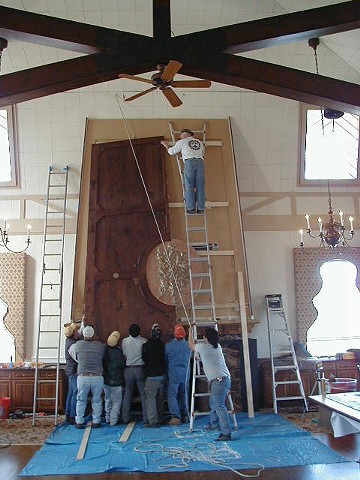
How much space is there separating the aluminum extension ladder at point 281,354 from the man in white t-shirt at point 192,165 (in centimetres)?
252

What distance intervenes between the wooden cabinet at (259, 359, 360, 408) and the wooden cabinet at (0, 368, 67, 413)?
3.36m

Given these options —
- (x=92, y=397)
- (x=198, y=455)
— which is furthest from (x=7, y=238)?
(x=198, y=455)

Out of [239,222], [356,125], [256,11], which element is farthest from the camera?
[356,125]

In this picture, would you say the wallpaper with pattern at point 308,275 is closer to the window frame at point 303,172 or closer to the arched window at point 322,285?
the arched window at point 322,285

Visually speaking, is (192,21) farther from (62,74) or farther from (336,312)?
(336,312)

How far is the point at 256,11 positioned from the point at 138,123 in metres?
2.79

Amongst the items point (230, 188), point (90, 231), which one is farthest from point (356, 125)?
point (90, 231)

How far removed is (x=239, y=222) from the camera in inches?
350

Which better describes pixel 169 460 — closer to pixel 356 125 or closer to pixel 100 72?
pixel 100 72

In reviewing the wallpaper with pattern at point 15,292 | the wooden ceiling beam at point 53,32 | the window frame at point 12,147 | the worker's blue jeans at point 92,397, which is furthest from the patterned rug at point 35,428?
the wooden ceiling beam at point 53,32

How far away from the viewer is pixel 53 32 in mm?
5406

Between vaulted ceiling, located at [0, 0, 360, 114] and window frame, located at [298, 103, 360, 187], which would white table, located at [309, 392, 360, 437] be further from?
window frame, located at [298, 103, 360, 187]

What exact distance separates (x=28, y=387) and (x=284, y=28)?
6.66m

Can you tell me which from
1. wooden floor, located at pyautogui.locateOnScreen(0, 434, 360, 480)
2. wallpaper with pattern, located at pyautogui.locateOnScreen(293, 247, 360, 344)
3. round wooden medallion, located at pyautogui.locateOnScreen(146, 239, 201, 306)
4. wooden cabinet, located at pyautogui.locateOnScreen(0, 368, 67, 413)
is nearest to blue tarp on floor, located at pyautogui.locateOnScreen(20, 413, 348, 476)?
wooden floor, located at pyautogui.locateOnScreen(0, 434, 360, 480)
